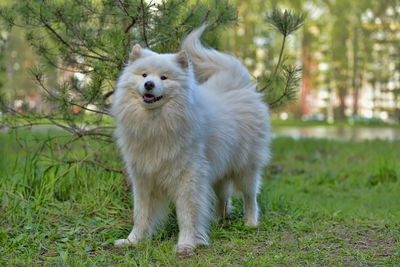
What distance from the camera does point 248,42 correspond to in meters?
19.8

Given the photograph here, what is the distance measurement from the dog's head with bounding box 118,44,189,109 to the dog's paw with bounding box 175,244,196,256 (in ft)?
3.43

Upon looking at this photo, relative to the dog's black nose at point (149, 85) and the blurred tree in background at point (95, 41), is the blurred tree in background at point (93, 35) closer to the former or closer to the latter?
the blurred tree in background at point (95, 41)

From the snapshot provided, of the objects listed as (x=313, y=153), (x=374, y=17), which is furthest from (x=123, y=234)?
(x=374, y=17)

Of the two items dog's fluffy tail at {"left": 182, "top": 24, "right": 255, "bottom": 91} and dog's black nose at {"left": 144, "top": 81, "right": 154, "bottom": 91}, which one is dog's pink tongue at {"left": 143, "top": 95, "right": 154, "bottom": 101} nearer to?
dog's black nose at {"left": 144, "top": 81, "right": 154, "bottom": 91}

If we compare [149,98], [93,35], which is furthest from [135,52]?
[93,35]

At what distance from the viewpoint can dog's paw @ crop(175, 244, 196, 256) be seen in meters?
3.20

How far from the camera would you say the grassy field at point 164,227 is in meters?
3.04

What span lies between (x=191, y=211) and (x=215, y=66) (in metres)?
1.51

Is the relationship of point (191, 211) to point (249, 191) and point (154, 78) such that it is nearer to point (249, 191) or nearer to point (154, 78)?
Result: point (249, 191)

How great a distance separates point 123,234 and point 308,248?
1529mm

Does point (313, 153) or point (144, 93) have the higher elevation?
point (144, 93)

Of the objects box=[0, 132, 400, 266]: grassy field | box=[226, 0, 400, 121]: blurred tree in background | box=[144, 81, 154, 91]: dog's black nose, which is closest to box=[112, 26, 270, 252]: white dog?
box=[144, 81, 154, 91]: dog's black nose

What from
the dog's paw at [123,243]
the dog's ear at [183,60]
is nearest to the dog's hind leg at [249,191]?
the dog's paw at [123,243]

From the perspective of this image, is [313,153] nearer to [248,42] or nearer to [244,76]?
[244,76]
